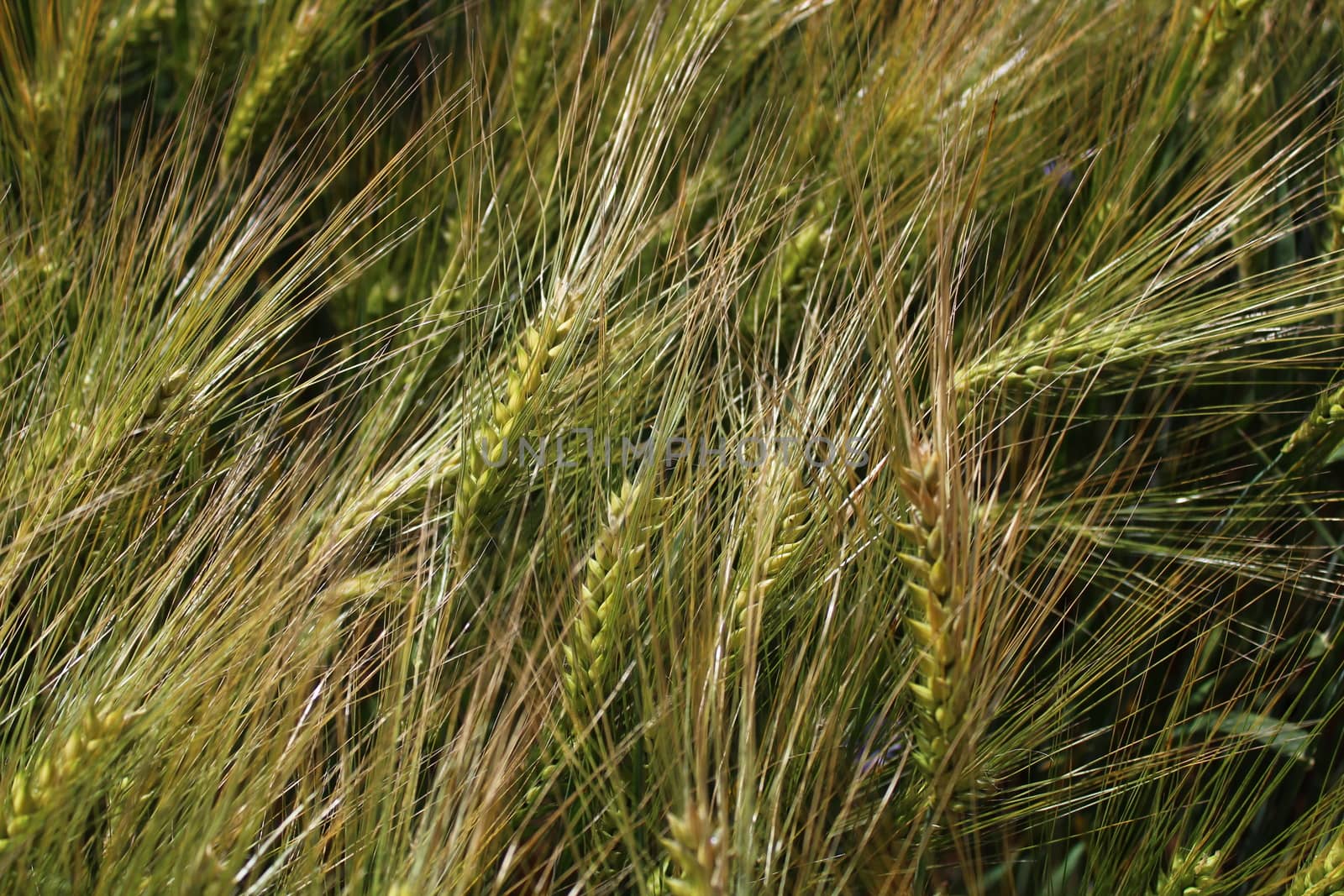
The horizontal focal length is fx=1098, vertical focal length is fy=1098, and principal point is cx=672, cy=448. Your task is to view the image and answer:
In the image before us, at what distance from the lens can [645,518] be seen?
678mm

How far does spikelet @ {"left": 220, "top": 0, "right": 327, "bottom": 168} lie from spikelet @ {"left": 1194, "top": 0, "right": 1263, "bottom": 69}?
2.56 feet

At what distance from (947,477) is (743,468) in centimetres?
19

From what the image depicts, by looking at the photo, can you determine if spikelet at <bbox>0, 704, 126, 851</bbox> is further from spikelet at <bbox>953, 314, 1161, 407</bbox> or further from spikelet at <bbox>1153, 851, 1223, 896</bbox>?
spikelet at <bbox>1153, 851, 1223, 896</bbox>

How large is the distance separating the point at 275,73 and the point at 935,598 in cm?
77

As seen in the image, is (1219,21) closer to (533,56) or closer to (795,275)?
(795,275)

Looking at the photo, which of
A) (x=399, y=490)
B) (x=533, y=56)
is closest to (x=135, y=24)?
(x=533, y=56)

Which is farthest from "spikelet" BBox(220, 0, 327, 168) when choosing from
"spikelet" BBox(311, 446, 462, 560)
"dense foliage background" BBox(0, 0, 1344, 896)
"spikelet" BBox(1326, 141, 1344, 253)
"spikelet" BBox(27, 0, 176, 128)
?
"spikelet" BBox(1326, 141, 1344, 253)

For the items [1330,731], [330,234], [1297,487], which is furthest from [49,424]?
[1330,731]

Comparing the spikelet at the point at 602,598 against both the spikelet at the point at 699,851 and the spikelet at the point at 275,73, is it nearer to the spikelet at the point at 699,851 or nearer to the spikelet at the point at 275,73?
the spikelet at the point at 699,851

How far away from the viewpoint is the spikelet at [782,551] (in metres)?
0.65

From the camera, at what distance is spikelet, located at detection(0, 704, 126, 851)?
0.56m

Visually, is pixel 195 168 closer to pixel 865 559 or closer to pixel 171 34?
pixel 171 34

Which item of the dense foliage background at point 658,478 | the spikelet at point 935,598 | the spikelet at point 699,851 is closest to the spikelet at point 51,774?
the dense foliage background at point 658,478

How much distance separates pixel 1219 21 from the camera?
3.12 feet
